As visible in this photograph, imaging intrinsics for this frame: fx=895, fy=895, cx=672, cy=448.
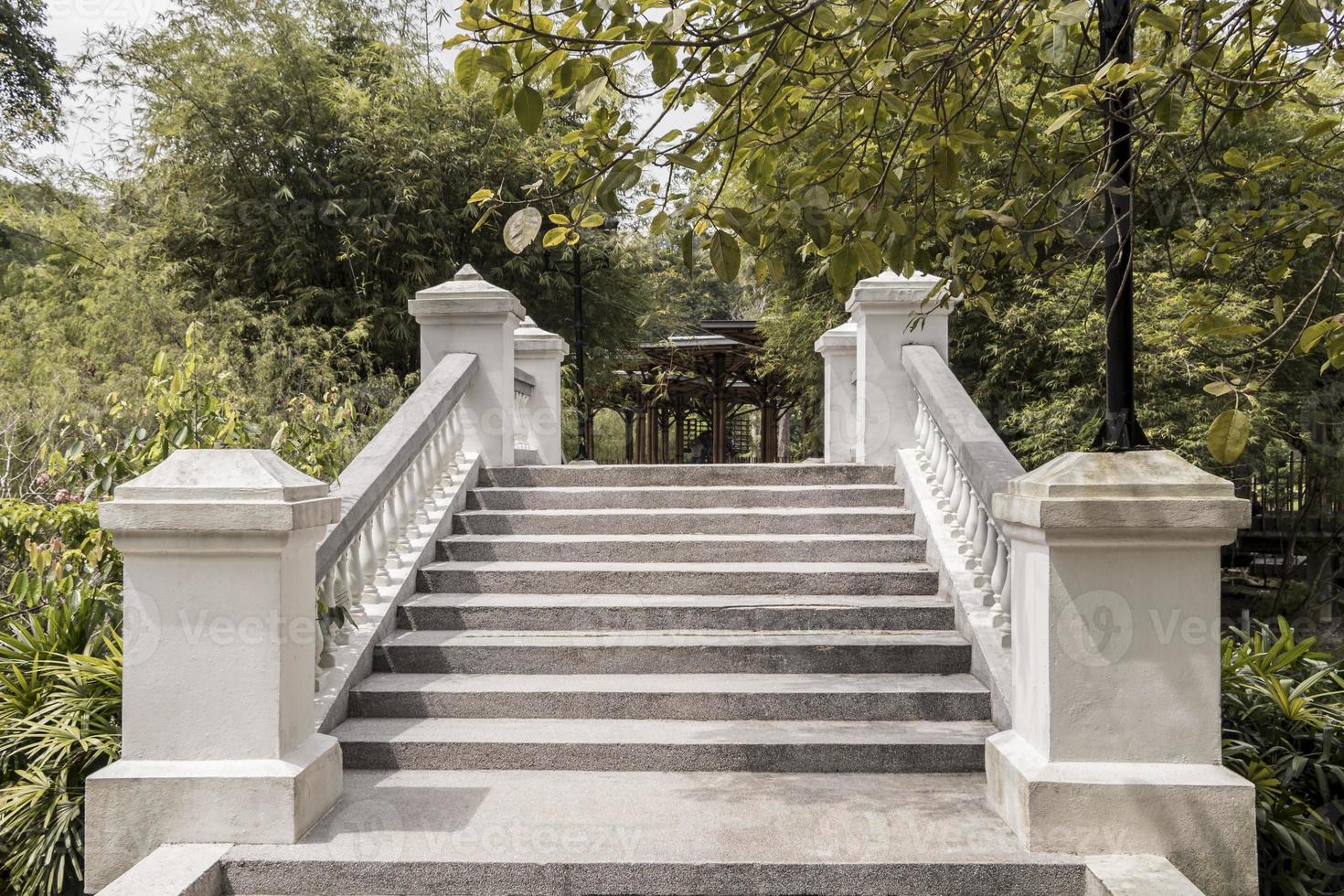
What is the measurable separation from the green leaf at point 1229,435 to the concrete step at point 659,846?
141cm

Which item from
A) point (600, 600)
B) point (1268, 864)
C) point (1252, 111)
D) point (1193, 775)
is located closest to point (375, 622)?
point (600, 600)

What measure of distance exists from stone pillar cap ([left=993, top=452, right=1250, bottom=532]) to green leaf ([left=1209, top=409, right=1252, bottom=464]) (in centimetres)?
53

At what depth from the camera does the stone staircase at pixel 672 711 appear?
111 inches

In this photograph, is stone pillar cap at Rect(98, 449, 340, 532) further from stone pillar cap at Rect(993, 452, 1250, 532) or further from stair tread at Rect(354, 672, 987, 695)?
stone pillar cap at Rect(993, 452, 1250, 532)

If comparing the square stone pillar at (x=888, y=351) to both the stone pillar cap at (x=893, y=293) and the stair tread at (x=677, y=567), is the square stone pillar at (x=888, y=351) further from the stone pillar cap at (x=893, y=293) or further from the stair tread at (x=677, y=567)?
the stair tread at (x=677, y=567)

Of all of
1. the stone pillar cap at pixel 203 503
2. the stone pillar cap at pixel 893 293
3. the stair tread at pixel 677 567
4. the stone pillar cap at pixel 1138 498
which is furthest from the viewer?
the stone pillar cap at pixel 893 293

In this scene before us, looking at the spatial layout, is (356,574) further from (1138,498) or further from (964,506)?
(1138,498)

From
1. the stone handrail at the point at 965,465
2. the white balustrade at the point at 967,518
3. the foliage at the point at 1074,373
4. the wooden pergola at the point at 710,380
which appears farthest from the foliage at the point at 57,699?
the wooden pergola at the point at 710,380

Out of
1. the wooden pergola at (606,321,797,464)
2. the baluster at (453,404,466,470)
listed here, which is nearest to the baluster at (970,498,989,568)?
the baluster at (453,404,466,470)

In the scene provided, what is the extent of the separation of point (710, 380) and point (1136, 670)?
17.6 m

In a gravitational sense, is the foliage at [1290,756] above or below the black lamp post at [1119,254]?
below

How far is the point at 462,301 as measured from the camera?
20.1ft

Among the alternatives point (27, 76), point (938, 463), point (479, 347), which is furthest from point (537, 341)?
point (27, 76)

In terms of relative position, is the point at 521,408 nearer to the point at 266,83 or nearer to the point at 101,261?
the point at 266,83
